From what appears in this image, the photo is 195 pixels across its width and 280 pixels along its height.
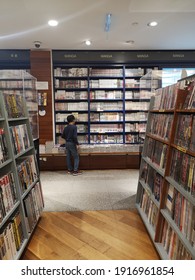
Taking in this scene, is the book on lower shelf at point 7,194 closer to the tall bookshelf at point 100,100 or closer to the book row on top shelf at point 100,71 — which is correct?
the tall bookshelf at point 100,100

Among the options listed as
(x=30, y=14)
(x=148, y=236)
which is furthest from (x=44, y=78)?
(x=148, y=236)

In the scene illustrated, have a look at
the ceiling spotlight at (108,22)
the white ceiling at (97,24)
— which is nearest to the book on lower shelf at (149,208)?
the white ceiling at (97,24)

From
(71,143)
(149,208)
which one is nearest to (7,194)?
(149,208)

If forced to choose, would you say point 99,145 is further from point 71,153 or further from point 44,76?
point 44,76

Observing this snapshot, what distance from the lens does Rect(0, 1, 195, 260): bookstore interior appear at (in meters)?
1.78

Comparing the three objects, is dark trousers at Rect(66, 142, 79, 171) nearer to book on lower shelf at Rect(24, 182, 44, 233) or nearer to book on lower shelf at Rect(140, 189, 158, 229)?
book on lower shelf at Rect(24, 182, 44, 233)

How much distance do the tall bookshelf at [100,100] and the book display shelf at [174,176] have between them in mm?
3067

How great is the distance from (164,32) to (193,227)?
381 centimetres

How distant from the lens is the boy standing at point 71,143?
4.57 m

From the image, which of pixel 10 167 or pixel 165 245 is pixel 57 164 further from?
pixel 165 245

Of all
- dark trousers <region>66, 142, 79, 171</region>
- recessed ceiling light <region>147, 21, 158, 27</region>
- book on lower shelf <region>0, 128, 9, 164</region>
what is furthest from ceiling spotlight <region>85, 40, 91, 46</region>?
book on lower shelf <region>0, 128, 9, 164</region>

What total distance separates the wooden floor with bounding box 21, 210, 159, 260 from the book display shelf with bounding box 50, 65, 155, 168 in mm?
2638

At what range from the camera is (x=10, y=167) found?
1.97 meters
